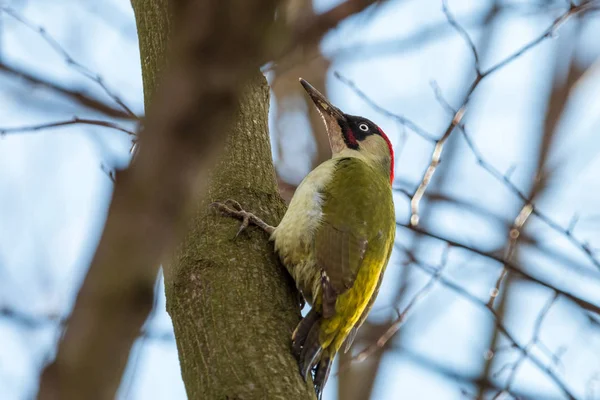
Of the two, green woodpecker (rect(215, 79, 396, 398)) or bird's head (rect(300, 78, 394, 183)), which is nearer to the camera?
green woodpecker (rect(215, 79, 396, 398))

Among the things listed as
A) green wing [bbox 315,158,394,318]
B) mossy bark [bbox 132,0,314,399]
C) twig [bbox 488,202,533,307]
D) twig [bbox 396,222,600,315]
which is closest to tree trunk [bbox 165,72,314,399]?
mossy bark [bbox 132,0,314,399]

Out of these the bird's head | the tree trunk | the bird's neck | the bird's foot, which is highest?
the bird's head

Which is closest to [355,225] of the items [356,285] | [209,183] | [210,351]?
[356,285]

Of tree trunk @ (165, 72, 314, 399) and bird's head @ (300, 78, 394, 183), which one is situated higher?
bird's head @ (300, 78, 394, 183)

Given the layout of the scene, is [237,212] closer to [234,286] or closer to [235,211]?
[235,211]

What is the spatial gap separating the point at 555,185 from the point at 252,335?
4.73 meters

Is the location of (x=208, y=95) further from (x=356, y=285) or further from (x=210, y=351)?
(x=356, y=285)

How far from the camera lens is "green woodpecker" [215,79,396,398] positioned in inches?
140

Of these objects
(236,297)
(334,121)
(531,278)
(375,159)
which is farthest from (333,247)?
(334,121)

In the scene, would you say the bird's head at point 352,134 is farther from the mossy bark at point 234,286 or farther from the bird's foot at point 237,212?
the bird's foot at point 237,212

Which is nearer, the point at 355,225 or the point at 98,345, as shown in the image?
the point at 98,345

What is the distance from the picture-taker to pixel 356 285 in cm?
404

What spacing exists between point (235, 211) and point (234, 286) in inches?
17.2

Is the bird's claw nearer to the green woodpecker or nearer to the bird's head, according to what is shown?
the green woodpecker
